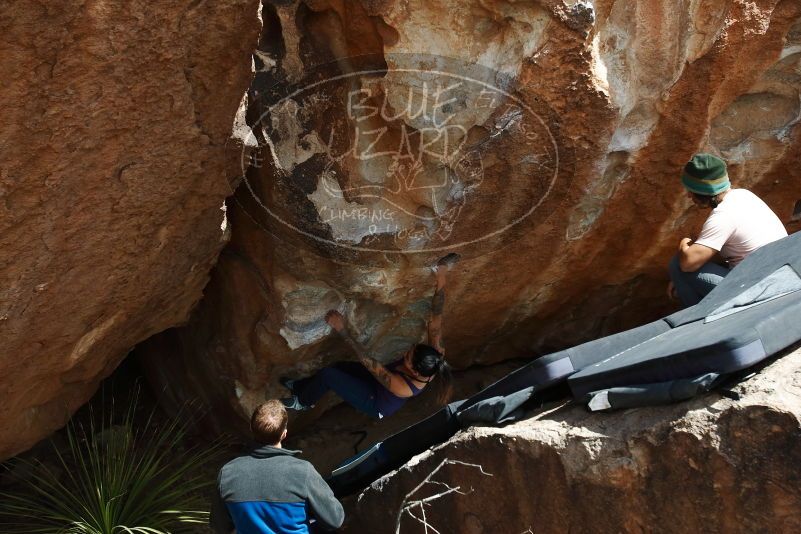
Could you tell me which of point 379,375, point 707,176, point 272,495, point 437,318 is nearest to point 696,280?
point 707,176

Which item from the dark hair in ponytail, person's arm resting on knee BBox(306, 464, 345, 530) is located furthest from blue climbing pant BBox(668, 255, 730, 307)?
person's arm resting on knee BBox(306, 464, 345, 530)

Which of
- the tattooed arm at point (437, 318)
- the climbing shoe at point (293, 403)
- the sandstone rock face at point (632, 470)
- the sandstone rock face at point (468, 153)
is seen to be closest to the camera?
the sandstone rock face at point (632, 470)

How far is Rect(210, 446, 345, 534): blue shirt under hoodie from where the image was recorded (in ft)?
10.5

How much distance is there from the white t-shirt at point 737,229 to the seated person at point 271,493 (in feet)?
6.38

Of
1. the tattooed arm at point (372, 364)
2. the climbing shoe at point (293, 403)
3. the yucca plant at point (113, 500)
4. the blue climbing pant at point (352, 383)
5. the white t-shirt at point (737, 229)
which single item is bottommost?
the yucca plant at point (113, 500)

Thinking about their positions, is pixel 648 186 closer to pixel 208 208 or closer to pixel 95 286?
pixel 208 208

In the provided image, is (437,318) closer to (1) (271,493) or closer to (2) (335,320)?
(2) (335,320)

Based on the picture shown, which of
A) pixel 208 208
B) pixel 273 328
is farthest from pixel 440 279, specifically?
pixel 208 208

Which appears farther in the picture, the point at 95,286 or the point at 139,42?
the point at 95,286

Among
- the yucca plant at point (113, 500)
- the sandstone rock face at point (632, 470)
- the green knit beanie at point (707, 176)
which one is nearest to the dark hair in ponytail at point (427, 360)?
the sandstone rock face at point (632, 470)

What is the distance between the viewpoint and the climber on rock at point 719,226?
375 cm

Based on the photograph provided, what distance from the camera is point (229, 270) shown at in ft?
14.4

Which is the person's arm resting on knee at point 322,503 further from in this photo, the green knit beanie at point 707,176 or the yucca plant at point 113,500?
the green knit beanie at point 707,176

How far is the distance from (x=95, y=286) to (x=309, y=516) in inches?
50.2
